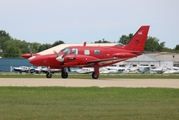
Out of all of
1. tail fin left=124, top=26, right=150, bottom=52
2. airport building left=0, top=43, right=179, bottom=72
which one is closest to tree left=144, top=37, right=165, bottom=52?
airport building left=0, top=43, right=179, bottom=72

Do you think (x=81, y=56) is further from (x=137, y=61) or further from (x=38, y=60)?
(x=137, y=61)

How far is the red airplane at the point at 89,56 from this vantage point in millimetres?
45188

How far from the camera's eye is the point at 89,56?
46406 millimetres

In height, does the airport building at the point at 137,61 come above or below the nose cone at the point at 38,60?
below

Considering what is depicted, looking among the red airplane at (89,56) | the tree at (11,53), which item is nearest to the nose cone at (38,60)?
the red airplane at (89,56)
